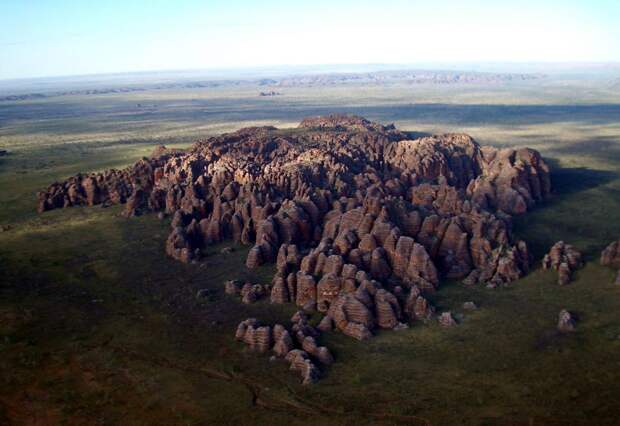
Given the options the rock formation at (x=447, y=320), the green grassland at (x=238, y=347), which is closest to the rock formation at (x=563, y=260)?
the green grassland at (x=238, y=347)

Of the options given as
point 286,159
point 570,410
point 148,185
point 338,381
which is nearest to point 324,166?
point 286,159

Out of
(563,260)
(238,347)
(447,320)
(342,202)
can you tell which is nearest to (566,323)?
(447,320)

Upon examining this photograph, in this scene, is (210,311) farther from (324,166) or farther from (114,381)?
(324,166)

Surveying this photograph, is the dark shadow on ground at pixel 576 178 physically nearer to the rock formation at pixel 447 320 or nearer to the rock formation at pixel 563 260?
the rock formation at pixel 563 260

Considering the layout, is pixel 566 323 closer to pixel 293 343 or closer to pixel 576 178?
pixel 293 343

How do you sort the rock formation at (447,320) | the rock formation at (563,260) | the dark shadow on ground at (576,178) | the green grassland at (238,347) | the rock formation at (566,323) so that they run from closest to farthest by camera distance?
the green grassland at (238,347) < the rock formation at (566,323) < the rock formation at (447,320) < the rock formation at (563,260) < the dark shadow on ground at (576,178)

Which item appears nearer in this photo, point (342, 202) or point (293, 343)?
point (293, 343)

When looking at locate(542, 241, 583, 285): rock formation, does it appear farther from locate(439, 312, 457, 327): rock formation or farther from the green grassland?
locate(439, 312, 457, 327): rock formation
